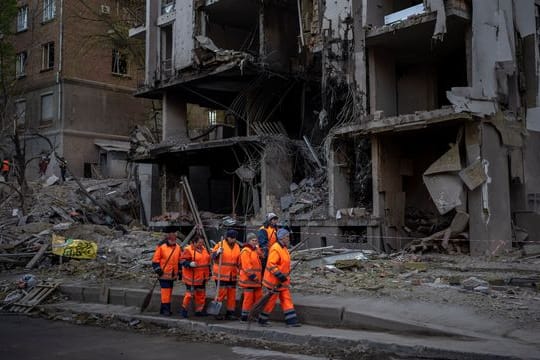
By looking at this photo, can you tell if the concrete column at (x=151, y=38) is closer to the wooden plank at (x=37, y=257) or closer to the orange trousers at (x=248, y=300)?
the wooden plank at (x=37, y=257)

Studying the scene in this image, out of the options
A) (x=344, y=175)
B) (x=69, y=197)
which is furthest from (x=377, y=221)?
(x=69, y=197)

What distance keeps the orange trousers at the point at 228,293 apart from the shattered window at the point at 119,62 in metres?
30.7

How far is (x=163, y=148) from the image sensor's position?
85.3ft

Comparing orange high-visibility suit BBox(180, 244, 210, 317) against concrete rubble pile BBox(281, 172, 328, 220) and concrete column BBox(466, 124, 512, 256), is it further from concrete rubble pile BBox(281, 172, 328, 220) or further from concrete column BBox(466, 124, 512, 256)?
concrete rubble pile BBox(281, 172, 328, 220)

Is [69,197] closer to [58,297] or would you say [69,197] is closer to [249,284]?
[58,297]

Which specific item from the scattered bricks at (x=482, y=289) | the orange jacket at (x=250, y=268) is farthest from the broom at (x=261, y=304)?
the scattered bricks at (x=482, y=289)

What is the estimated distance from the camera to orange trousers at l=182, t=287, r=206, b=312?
36.7 feet

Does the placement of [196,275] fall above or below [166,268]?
below

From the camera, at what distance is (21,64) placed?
130 ft

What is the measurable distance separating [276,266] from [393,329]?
2.04 m

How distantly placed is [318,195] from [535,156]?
7.36 metres

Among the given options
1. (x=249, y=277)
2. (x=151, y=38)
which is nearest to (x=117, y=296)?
(x=249, y=277)

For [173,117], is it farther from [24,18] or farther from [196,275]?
[196,275]

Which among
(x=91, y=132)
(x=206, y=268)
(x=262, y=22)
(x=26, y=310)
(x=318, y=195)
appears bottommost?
(x=26, y=310)
